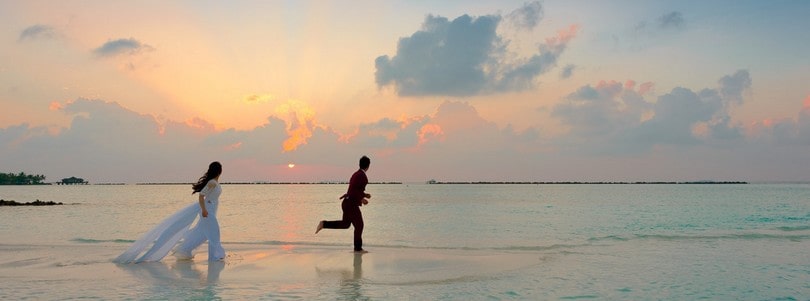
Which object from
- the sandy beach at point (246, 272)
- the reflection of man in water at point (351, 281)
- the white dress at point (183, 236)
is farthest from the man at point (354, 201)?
the white dress at point (183, 236)

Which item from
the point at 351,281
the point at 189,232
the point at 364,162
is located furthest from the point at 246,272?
the point at 364,162

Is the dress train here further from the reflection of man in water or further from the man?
the reflection of man in water

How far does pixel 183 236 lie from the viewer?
1348cm

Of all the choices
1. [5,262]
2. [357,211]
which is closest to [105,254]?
[5,262]

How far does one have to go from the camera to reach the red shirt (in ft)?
46.7

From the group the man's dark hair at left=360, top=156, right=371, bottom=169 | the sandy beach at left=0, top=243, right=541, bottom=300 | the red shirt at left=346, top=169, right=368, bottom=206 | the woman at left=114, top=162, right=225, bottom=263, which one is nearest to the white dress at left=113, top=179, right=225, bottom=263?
the woman at left=114, top=162, right=225, bottom=263

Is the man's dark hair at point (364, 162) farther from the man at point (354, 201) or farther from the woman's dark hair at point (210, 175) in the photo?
the woman's dark hair at point (210, 175)

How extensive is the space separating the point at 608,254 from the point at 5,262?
48.3 ft

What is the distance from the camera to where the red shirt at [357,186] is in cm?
1423

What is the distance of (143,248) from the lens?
13039mm

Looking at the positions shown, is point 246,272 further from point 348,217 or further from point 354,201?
point 354,201

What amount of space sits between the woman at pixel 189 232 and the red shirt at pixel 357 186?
3.05m

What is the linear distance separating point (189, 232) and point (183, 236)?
17 centimetres

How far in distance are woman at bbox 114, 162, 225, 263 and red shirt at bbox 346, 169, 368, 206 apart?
3051 mm
